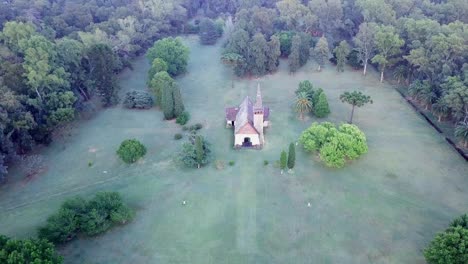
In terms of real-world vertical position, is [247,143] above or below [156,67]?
below

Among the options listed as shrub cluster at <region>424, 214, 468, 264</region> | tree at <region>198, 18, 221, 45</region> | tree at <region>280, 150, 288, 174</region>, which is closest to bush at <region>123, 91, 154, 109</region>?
tree at <region>280, 150, 288, 174</region>

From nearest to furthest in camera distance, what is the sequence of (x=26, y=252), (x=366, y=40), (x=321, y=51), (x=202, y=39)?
(x=26, y=252), (x=366, y=40), (x=321, y=51), (x=202, y=39)

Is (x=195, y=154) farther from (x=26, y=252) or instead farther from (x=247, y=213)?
(x=26, y=252)

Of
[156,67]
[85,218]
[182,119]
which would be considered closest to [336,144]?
[182,119]

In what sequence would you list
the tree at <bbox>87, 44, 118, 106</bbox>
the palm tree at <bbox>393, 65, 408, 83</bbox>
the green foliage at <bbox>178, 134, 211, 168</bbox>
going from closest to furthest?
the green foliage at <bbox>178, 134, 211, 168</bbox>
the tree at <bbox>87, 44, 118, 106</bbox>
the palm tree at <bbox>393, 65, 408, 83</bbox>

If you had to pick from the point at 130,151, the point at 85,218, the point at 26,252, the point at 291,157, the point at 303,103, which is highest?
the point at 303,103

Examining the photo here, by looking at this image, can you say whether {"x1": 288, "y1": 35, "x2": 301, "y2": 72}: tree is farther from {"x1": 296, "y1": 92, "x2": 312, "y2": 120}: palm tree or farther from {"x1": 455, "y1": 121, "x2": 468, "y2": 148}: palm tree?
{"x1": 455, "y1": 121, "x2": 468, "y2": 148}: palm tree
